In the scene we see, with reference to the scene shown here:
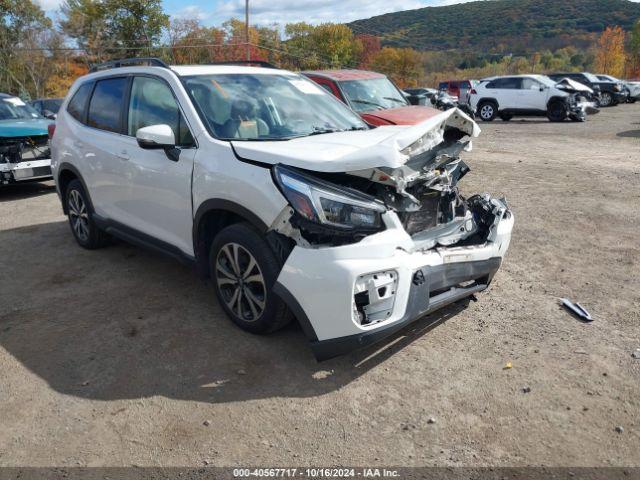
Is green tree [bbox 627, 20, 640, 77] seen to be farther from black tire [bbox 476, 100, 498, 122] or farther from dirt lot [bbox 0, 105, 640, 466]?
dirt lot [bbox 0, 105, 640, 466]

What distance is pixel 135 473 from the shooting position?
2.57 meters

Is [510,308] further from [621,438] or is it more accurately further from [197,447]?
[197,447]

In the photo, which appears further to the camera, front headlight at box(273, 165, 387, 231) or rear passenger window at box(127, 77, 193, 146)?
rear passenger window at box(127, 77, 193, 146)

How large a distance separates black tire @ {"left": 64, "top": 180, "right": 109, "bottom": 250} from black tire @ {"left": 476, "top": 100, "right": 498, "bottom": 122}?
1907 cm

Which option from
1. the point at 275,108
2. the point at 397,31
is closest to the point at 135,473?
the point at 275,108

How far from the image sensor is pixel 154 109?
4492 millimetres

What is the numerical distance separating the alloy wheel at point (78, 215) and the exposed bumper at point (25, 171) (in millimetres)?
3279

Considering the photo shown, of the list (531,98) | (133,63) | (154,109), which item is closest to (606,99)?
(531,98)

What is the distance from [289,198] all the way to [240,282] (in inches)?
35.3

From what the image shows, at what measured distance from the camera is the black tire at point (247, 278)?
3.47 m

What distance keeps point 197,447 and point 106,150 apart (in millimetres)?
3236

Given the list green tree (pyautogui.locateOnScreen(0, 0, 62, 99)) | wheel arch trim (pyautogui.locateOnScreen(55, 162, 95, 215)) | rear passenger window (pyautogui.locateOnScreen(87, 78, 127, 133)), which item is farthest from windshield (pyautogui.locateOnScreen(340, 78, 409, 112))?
green tree (pyautogui.locateOnScreen(0, 0, 62, 99))

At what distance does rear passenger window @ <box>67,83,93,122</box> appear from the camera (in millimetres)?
5586

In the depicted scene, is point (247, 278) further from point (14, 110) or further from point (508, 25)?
point (508, 25)
